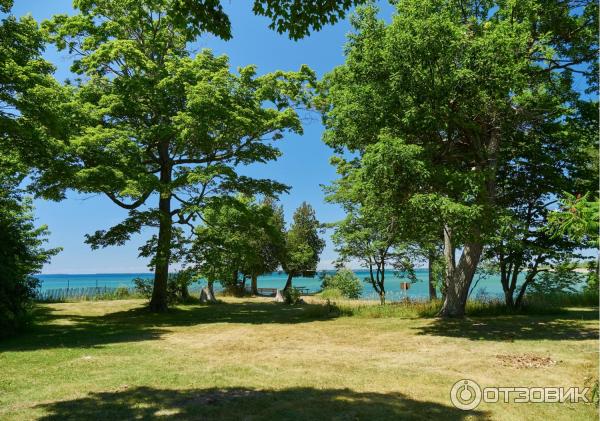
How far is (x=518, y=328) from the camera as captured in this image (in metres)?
13.7

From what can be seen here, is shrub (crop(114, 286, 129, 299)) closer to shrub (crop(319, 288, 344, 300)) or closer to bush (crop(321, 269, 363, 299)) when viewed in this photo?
shrub (crop(319, 288, 344, 300))

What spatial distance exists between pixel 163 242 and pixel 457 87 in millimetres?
15209

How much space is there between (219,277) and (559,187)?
662 inches

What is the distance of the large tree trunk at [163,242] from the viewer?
784 inches

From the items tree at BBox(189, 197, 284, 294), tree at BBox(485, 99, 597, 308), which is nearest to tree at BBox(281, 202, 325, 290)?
tree at BBox(189, 197, 284, 294)

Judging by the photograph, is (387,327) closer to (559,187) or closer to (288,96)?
(559,187)

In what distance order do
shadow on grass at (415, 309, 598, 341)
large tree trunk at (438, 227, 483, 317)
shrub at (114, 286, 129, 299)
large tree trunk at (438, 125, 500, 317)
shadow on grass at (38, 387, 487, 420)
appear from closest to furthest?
shadow on grass at (38, 387, 487, 420)
shadow on grass at (415, 309, 598, 341)
large tree trunk at (438, 125, 500, 317)
large tree trunk at (438, 227, 483, 317)
shrub at (114, 286, 129, 299)

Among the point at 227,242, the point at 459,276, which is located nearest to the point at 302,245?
the point at 227,242

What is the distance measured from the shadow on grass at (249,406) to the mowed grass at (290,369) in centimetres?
3

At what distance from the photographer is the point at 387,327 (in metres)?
14.8

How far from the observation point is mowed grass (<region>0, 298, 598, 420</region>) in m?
5.78

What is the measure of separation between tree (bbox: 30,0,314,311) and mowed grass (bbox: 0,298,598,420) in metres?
6.51

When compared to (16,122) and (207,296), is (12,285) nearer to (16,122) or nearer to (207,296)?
(16,122)

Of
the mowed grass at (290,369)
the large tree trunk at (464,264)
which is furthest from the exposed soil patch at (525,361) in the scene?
the large tree trunk at (464,264)
